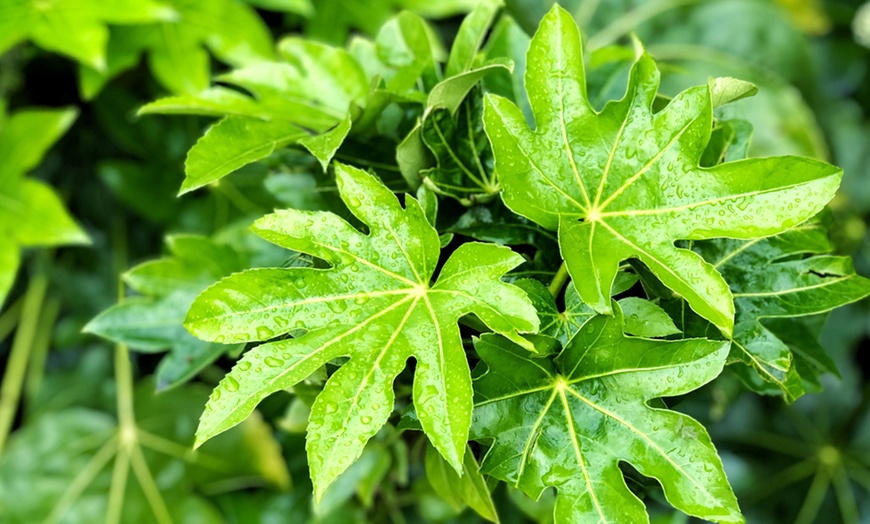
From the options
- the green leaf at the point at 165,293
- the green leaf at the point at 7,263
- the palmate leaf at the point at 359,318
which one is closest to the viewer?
the palmate leaf at the point at 359,318

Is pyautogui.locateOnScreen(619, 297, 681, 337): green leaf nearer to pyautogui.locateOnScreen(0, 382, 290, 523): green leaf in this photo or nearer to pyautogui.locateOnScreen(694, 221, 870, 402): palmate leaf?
pyautogui.locateOnScreen(694, 221, 870, 402): palmate leaf

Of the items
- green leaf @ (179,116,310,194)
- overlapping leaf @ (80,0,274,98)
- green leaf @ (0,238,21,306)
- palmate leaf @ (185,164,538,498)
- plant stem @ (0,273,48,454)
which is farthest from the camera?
plant stem @ (0,273,48,454)

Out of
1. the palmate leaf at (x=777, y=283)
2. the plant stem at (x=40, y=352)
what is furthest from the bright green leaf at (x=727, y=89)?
the plant stem at (x=40, y=352)

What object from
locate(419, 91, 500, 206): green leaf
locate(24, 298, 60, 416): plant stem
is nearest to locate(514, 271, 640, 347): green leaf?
locate(419, 91, 500, 206): green leaf

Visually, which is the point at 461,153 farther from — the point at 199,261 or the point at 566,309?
the point at 199,261

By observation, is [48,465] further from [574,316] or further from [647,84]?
[647,84]

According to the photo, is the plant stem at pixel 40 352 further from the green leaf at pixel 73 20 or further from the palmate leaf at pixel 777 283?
the palmate leaf at pixel 777 283
